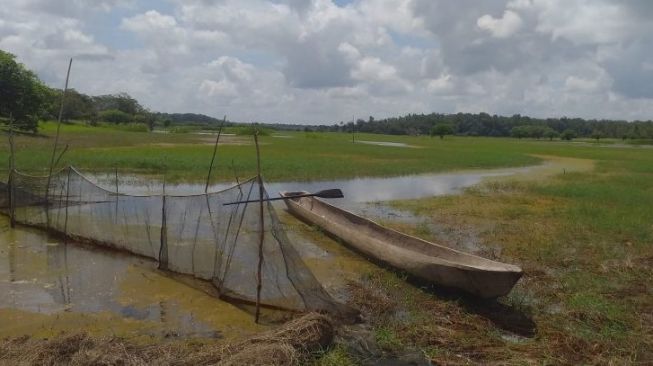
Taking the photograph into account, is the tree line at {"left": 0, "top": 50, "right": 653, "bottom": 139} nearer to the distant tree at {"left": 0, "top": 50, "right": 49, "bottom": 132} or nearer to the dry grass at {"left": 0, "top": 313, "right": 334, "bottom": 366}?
the distant tree at {"left": 0, "top": 50, "right": 49, "bottom": 132}

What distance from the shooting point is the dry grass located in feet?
16.4

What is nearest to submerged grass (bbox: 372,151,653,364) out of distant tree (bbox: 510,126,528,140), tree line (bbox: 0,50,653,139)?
tree line (bbox: 0,50,653,139)

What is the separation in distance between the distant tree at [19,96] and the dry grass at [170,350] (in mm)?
37115

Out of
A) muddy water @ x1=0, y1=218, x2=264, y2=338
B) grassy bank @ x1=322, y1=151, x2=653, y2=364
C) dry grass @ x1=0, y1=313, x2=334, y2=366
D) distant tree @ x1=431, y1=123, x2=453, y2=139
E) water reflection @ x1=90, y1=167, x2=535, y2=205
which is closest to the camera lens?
dry grass @ x1=0, y1=313, x2=334, y2=366

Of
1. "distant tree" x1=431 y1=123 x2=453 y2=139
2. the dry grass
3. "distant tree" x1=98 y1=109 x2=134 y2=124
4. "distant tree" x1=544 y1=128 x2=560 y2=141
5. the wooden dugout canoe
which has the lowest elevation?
the dry grass

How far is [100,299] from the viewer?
7344mm

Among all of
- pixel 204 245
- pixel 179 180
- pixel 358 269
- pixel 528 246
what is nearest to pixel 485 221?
pixel 528 246

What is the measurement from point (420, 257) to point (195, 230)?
3.41 meters

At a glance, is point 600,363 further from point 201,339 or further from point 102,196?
point 102,196

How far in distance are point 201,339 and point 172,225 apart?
9.99ft

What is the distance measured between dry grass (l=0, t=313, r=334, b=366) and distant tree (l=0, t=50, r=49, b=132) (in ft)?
122

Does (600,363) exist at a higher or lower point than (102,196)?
lower

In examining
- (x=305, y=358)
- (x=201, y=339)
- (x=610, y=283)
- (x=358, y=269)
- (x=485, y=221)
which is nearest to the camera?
(x=305, y=358)

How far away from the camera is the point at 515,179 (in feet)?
79.3
